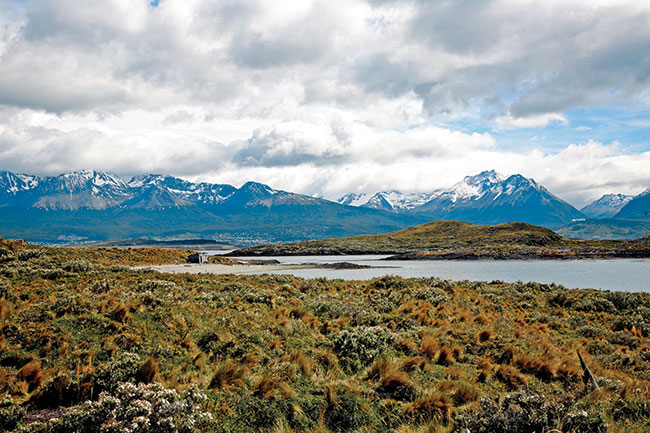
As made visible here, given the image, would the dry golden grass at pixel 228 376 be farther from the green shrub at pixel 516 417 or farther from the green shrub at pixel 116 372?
the green shrub at pixel 516 417

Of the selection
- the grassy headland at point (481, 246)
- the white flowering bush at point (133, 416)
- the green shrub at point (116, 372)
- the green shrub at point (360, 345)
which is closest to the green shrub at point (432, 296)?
the green shrub at point (360, 345)

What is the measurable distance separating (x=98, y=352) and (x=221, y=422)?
13.5ft

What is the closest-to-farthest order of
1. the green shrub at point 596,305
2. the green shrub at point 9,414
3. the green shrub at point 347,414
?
the green shrub at point 9,414 < the green shrub at point 347,414 < the green shrub at point 596,305

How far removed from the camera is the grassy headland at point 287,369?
766cm

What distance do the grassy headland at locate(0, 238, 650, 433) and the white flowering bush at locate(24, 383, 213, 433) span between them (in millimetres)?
27

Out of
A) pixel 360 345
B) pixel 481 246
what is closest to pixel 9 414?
pixel 360 345

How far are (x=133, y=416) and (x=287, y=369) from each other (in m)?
4.07

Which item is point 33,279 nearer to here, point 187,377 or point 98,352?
point 98,352

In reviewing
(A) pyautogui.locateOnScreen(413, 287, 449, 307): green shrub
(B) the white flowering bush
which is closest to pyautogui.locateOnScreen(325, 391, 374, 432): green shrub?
(B) the white flowering bush

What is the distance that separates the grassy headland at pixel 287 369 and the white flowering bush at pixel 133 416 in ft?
0.09

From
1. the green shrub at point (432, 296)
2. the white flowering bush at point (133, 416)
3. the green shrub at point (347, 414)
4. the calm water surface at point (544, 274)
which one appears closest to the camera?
the white flowering bush at point (133, 416)

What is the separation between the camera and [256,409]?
8.46 metres

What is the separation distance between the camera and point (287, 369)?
10203 millimetres

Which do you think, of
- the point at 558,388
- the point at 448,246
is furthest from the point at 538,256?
the point at 558,388
